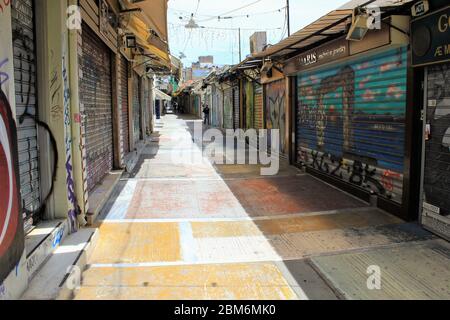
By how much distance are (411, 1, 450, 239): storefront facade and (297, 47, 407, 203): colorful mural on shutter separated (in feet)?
1.72

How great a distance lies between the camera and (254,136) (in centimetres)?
1617

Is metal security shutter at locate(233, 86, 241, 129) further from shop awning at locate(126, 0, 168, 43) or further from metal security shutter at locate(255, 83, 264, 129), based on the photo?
shop awning at locate(126, 0, 168, 43)

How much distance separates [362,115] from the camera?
7.29 meters

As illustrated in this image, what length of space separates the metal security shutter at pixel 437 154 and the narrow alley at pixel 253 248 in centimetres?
27

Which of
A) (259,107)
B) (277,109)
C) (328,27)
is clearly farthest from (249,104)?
(328,27)

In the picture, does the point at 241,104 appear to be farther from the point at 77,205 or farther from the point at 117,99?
the point at 77,205

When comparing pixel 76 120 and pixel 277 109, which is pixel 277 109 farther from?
pixel 76 120

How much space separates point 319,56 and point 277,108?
444 centimetres

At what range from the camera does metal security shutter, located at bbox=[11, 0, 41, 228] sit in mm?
4070

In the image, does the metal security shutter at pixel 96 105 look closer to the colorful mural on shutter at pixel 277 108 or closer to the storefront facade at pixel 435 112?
the storefront facade at pixel 435 112

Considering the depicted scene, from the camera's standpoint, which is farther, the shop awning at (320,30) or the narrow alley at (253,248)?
the shop awning at (320,30)

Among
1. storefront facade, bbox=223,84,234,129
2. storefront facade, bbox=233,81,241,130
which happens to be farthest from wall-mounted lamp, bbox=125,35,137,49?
storefront facade, bbox=223,84,234,129

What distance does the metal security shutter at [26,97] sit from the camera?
160 inches

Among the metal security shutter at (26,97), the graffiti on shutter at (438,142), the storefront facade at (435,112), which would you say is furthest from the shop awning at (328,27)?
the metal security shutter at (26,97)
